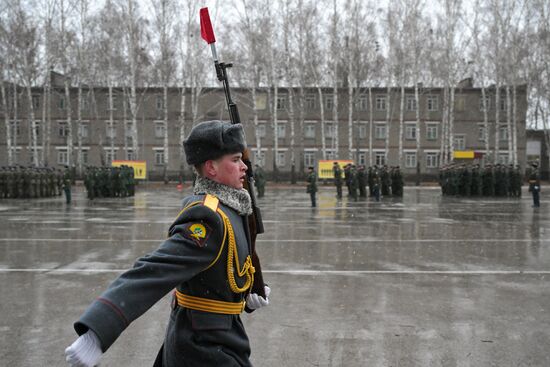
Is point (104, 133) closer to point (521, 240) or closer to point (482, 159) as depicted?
point (482, 159)

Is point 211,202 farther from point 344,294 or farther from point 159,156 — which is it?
point 159,156

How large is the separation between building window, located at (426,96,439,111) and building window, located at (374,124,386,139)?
5.34m

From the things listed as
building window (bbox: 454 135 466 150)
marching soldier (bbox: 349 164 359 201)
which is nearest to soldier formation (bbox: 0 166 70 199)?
marching soldier (bbox: 349 164 359 201)

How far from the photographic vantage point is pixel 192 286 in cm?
220

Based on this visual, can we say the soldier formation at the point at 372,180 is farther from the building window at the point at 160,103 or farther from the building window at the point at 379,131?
the building window at the point at 160,103

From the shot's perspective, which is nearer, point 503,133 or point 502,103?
point 502,103

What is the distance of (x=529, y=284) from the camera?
7047mm

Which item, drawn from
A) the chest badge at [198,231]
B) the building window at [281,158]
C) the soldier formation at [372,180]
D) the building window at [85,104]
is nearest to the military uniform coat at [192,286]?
the chest badge at [198,231]

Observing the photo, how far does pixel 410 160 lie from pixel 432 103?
6585 mm

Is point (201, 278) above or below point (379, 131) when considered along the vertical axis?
below

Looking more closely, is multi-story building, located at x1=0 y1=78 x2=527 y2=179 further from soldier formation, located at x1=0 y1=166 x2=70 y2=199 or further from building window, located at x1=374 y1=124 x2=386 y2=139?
soldier formation, located at x1=0 y1=166 x2=70 y2=199

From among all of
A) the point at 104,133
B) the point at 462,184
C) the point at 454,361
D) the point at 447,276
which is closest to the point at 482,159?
the point at 462,184

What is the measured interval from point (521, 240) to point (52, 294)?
977 cm

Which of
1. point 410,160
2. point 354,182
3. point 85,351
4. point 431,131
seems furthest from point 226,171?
point 431,131
